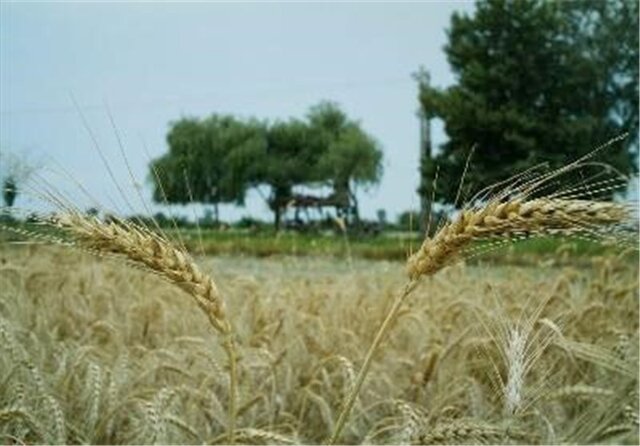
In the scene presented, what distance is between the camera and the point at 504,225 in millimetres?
967

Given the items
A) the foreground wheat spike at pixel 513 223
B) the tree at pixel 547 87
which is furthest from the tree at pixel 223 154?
the tree at pixel 547 87

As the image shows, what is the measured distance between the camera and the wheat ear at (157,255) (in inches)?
38.7

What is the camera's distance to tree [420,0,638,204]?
9781mm

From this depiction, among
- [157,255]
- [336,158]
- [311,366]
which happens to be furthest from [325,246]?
[157,255]

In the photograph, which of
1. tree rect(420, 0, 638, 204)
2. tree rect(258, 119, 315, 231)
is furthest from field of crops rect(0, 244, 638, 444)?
tree rect(420, 0, 638, 204)

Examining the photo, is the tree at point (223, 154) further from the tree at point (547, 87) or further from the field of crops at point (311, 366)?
the tree at point (547, 87)

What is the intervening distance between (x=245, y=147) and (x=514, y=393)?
5.86 m

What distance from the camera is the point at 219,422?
199cm

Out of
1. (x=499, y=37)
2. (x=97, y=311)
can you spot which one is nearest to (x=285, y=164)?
(x=97, y=311)

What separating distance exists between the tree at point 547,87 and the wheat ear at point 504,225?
6.30 metres

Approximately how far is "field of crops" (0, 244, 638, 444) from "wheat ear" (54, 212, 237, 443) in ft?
0.19

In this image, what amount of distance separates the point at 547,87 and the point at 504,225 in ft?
36.6

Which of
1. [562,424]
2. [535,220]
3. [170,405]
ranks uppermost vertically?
[535,220]

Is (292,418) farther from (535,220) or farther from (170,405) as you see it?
(535,220)
